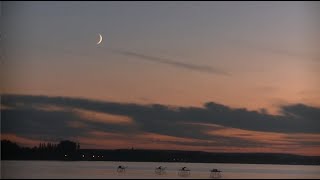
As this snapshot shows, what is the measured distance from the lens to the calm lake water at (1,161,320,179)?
413cm

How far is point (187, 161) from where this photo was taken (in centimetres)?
439

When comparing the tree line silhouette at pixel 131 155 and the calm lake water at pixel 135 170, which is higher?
the tree line silhouette at pixel 131 155

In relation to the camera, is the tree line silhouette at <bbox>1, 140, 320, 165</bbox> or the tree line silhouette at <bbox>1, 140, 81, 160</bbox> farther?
the tree line silhouette at <bbox>1, 140, 320, 165</bbox>

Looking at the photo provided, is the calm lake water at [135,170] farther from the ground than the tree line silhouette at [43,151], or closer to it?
closer to it

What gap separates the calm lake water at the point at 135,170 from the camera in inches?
163

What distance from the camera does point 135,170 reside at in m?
4.36

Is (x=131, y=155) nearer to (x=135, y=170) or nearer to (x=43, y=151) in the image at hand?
(x=135, y=170)

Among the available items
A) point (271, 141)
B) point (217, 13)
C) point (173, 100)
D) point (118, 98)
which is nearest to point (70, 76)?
point (118, 98)

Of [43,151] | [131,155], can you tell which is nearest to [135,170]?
[131,155]

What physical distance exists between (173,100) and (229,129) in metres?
0.47

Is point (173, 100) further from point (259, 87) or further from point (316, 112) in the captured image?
point (316, 112)

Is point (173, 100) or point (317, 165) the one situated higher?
point (173, 100)

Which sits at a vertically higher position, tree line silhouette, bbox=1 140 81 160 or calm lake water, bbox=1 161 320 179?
Answer: tree line silhouette, bbox=1 140 81 160

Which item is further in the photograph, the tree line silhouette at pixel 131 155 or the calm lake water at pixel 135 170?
the tree line silhouette at pixel 131 155
